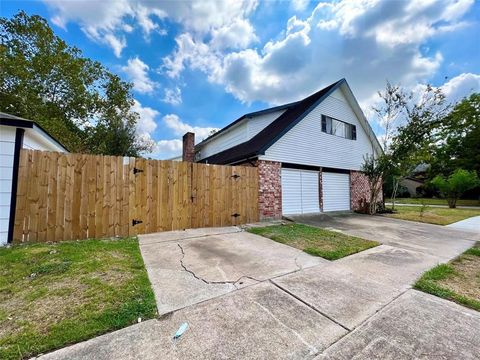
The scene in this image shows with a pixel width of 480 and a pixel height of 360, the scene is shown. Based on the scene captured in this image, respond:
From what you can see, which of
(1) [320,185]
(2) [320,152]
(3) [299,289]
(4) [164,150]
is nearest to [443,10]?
(2) [320,152]

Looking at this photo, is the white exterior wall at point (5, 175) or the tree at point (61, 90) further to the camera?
the tree at point (61, 90)

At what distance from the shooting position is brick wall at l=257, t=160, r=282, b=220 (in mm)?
8562

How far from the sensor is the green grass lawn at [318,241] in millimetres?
4637

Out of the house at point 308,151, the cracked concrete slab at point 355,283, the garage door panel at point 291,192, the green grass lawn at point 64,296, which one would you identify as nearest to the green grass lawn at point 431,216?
the house at point 308,151

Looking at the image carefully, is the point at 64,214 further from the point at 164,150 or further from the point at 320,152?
the point at 164,150

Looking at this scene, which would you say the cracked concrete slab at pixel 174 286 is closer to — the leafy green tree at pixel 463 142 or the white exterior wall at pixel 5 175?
the white exterior wall at pixel 5 175

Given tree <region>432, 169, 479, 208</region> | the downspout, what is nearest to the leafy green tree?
tree <region>432, 169, 479, 208</region>

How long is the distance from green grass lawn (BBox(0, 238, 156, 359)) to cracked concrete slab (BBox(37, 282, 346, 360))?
20 centimetres

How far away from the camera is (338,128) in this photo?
38.7 ft

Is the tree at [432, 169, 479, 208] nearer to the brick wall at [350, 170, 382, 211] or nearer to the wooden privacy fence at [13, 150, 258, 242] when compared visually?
the brick wall at [350, 170, 382, 211]

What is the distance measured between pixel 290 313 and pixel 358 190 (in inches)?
484

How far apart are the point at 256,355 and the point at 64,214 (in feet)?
17.6

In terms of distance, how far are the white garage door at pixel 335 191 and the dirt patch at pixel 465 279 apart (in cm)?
659

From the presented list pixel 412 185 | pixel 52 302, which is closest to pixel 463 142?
pixel 412 185
